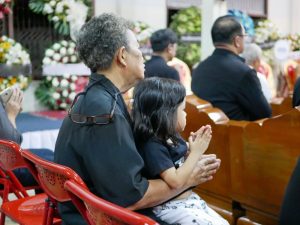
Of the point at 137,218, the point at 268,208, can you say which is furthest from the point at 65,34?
the point at 137,218

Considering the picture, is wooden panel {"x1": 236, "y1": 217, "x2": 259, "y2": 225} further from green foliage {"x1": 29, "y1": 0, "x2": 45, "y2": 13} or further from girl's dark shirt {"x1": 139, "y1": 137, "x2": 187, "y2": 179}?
green foliage {"x1": 29, "y1": 0, "x2": 45, "y2": 13}

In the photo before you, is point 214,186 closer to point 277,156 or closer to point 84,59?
point 277,156

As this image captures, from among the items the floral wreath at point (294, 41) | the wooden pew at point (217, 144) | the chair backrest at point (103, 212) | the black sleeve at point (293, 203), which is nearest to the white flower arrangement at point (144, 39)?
the floral wreath at point (294, 41)

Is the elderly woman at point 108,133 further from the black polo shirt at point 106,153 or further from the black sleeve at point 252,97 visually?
the black sleeve at point 252,97

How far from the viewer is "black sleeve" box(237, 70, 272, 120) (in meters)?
2.94

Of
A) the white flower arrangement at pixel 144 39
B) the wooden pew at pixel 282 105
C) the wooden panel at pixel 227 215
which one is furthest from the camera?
the white flower arrangement at pixel 144 39

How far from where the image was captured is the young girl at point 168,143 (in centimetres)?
160

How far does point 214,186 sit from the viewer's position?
2803 millimetres

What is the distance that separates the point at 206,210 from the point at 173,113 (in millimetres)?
378

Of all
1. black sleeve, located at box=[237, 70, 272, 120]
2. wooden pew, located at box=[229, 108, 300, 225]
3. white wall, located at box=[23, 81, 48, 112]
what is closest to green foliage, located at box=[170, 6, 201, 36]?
white wall, located at box=[23, 81, 48, 112]

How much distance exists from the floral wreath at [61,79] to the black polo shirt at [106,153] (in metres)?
3.37

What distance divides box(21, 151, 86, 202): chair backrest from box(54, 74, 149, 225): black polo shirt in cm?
7

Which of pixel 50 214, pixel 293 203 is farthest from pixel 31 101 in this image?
pixel 293 203

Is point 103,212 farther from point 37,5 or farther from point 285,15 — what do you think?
point 285,15
